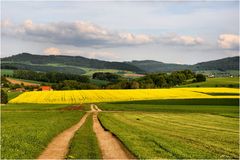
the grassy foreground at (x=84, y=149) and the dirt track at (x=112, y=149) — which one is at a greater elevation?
the grassy foreground at (x=84, y=149)

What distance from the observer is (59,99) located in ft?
390

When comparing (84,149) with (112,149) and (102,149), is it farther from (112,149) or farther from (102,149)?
(112,149)

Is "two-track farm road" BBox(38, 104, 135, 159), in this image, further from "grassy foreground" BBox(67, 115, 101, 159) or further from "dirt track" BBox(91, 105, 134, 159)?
"grassy foreground" BBox(67, 115, 101, 159)

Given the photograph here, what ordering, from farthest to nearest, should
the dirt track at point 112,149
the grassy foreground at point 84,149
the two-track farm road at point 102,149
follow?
the dirt track at point 112,149
the two-track farm road at point 102,149
the grassy foreground at point 84,149

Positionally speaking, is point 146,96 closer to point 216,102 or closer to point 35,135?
point 216,102

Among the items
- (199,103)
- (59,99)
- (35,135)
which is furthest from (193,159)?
(59,99)

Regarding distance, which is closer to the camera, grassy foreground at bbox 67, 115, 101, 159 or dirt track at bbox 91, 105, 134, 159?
grassy foreground at bbox 67, 115, 101, 159

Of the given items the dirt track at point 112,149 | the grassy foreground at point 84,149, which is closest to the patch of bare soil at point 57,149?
the grassy foreground at point 84,149

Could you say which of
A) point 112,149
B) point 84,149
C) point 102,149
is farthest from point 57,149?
point 112,149

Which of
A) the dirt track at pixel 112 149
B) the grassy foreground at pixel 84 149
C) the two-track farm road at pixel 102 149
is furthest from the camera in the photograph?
the dirt track at pixel 112 149

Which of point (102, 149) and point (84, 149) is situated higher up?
point (84, 149)

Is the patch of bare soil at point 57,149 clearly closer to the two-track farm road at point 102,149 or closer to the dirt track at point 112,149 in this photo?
the two-track farm road at point 102,149

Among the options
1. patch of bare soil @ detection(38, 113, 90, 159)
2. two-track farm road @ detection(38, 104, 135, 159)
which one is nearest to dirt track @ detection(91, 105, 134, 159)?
two-track farm road @ detection(38, 104, 135, 159)

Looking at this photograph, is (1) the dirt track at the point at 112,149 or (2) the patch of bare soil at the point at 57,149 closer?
(2) the patch of bare soil at the point at 57,149
